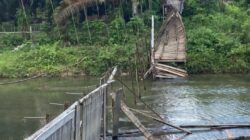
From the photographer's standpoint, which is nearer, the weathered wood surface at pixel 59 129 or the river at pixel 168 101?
the weathered wood surface at pixel 59 129

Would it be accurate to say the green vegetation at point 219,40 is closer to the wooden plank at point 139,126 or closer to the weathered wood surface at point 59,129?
the wooden plank at point 139,126

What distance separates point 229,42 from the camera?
33.9 m

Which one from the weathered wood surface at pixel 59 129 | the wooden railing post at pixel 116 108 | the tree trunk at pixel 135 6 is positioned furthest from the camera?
the tree trunk at pixel 135 6

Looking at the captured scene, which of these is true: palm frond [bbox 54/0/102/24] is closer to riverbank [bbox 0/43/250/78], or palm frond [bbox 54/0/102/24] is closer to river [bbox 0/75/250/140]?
riverbank [bbox 0/43/250/78]

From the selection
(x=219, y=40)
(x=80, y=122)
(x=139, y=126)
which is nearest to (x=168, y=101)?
(x=139, y=126)

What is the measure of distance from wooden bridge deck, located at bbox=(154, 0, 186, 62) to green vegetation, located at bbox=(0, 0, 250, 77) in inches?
24.8

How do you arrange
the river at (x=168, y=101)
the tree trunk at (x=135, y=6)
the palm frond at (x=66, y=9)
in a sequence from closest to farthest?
the river at (x=168, y=101) < the palm frond at (x=66, y=9) < the tree trunk at (x=135, y=6)

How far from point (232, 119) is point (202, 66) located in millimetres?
13349

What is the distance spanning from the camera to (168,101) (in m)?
23.8

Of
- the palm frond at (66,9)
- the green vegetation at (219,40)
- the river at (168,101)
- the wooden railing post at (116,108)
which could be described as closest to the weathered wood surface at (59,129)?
the wooden railing post at (116,108)

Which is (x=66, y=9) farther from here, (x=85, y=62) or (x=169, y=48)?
(x=169, y=48)

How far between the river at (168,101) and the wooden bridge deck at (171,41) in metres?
2.34

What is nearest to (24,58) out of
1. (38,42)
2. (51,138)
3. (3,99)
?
(38,42)

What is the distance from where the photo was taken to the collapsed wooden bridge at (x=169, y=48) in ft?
103
